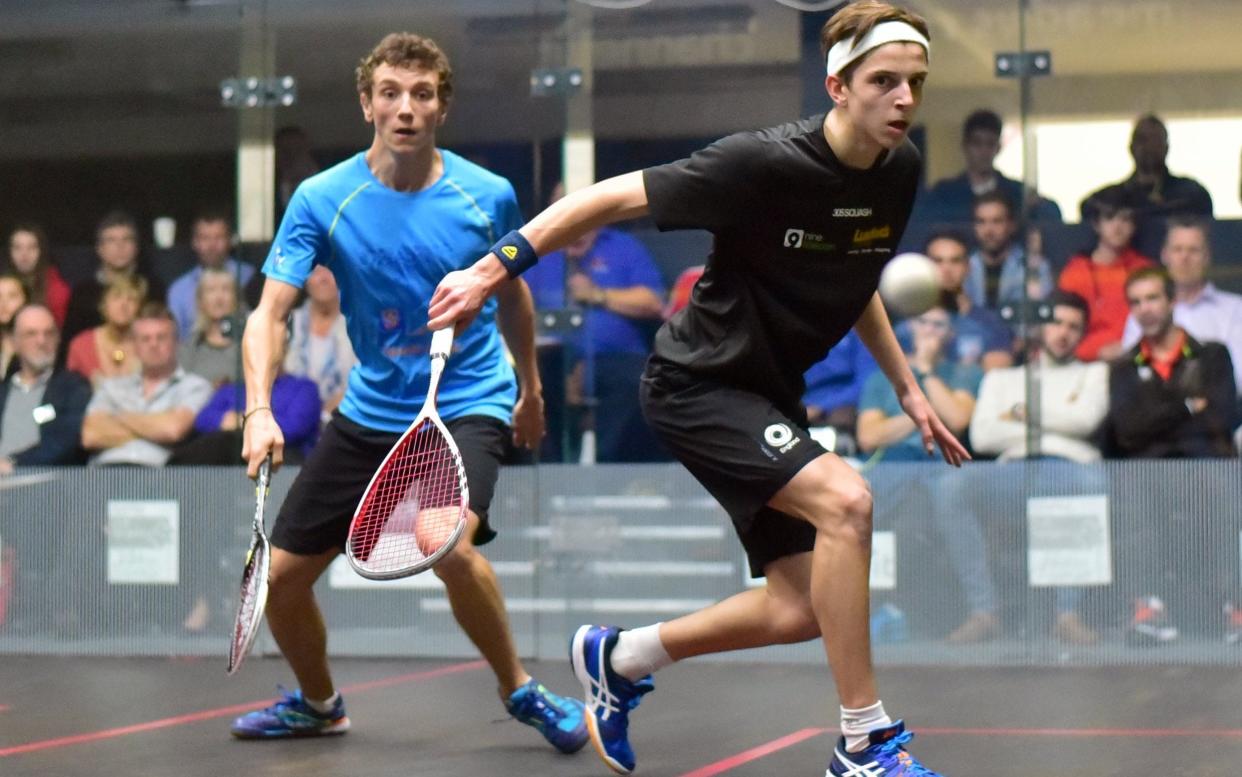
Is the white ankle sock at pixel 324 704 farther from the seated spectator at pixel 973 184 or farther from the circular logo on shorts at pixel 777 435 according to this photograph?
the seated spectator at pixel 973 184

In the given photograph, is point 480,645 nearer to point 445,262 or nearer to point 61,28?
point 445,262

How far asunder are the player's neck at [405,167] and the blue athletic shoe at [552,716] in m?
1.13

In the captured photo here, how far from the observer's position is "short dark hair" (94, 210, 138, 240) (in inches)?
275

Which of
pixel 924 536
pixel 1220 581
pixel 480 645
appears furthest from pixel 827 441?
pixel 480 645

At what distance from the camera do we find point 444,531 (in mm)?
3555

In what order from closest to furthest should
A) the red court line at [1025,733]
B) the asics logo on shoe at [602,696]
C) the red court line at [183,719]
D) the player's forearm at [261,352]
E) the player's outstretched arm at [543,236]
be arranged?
the player's outstretched arm at [543,236] < the asics logo on shoe at [602,696] < the player's forearm at [261,352] < the red court line at [1025,733] < the red court line at [183,719]

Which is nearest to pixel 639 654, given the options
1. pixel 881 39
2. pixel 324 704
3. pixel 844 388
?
pixel 324 704

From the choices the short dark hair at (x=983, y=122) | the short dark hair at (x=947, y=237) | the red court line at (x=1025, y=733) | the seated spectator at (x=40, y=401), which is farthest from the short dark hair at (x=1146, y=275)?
the seated spectator at (x=40, y=401)

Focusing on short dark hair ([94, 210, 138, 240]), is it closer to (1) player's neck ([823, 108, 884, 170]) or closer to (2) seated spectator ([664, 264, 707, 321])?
(2) seated spectator ([664, 264, 707, 321])

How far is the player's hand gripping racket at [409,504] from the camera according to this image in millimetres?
3545

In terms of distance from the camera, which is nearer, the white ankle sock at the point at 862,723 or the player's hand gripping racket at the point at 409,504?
the white ankle sock at the point at 862,723

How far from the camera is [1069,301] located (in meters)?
6.35

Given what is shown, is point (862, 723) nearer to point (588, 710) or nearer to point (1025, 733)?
point (588, 710)

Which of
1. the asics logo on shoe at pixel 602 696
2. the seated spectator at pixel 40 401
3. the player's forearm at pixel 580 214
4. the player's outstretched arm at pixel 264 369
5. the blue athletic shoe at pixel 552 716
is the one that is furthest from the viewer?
the seated spectator at pixel 40 401
